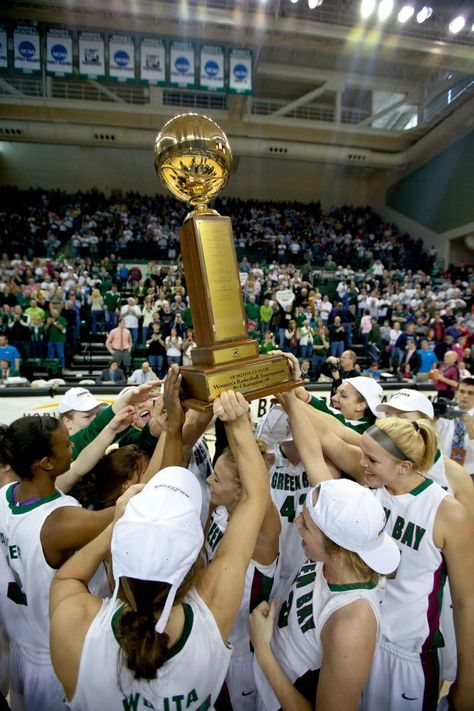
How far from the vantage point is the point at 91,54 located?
44.6 ft

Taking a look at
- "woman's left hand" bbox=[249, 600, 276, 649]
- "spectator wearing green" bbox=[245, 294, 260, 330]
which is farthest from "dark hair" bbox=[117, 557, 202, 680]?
"spectator wearing green" bbox=[245, 294, 260, 330]

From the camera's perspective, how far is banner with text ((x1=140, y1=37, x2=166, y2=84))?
44.7 ft

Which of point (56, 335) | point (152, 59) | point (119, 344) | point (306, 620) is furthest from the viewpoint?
point (152, 59)

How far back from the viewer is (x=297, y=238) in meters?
21.3

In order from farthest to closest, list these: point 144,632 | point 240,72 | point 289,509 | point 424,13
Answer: point 240,72 → point 424,13 → point 289,509 → point 144,632

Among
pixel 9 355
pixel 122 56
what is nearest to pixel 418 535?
pixel 9 355

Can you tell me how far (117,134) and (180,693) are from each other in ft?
71.2

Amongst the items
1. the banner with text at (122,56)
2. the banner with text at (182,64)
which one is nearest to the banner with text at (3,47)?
the banner with text at (122,56)

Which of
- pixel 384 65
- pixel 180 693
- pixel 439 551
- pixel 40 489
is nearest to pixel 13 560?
pixel 40 489

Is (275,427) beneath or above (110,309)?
beneath

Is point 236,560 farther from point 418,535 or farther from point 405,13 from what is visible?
point 405,13

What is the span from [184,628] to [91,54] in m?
17.7

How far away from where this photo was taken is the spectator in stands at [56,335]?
9.73 metres

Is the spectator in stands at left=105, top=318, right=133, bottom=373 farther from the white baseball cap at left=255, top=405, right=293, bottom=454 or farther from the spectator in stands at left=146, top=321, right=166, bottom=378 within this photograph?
the white baseball cap at left=255, top=405, right=293, bottom=454
